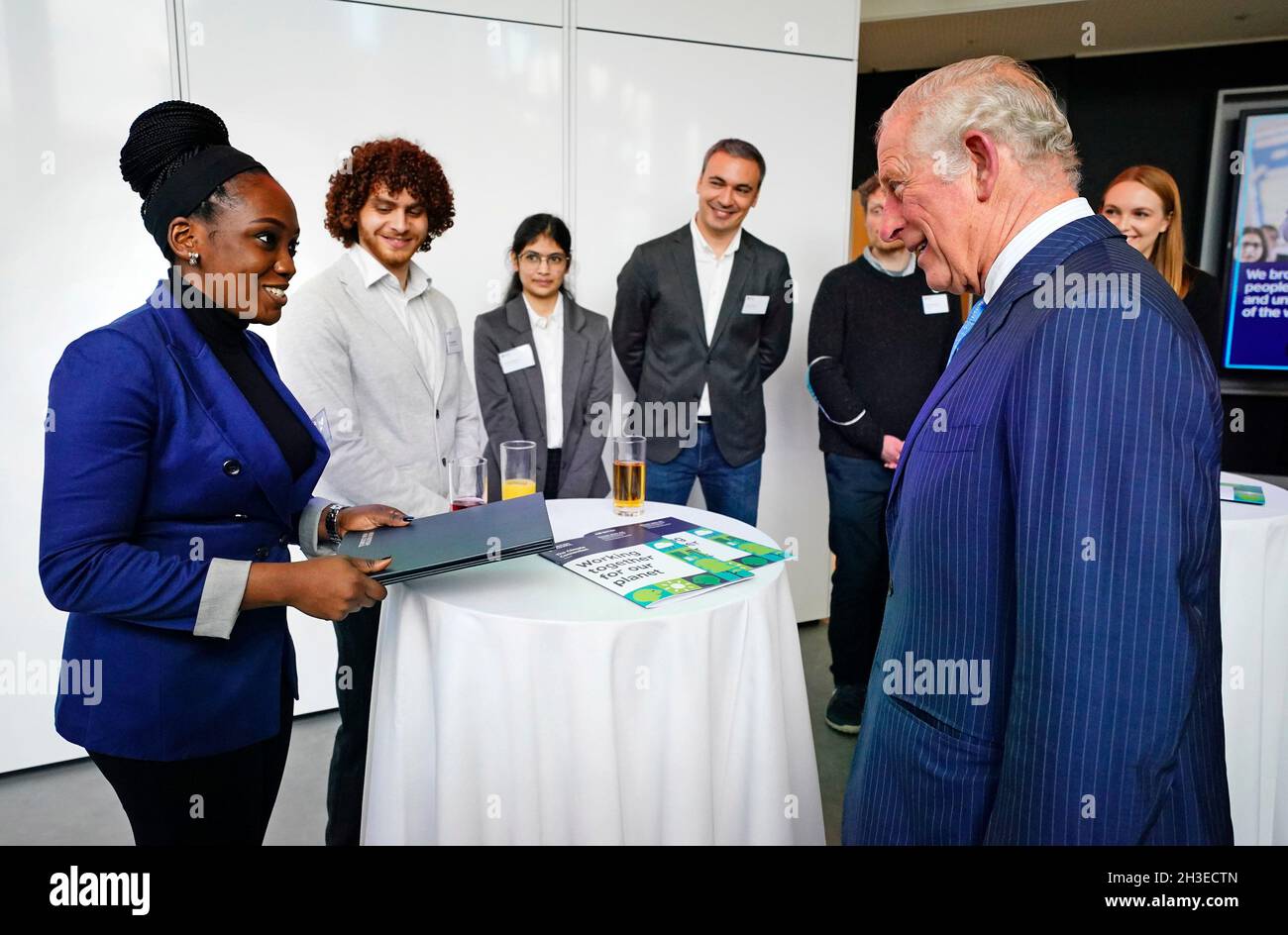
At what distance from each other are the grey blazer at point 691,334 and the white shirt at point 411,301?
3.95 feet

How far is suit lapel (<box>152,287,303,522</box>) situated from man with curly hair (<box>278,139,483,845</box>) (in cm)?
63

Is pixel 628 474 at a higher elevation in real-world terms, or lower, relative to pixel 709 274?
lower

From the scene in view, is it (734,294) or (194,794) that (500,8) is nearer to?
(734,294)

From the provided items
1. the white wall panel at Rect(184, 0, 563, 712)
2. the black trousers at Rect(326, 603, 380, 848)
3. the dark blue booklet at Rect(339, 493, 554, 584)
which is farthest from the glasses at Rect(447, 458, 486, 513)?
the white wall panel at Rect(184, 0, 563, 712)

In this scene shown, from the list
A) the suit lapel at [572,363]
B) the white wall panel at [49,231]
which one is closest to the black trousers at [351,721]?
the suit lapel at [572,363]

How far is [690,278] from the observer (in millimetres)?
3447

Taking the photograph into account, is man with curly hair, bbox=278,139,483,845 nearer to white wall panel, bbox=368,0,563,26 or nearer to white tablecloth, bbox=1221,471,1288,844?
white wall panel, bbox=368,0,563,26

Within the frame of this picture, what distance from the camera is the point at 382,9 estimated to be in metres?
3.17

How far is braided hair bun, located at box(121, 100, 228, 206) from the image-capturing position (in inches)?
54.0

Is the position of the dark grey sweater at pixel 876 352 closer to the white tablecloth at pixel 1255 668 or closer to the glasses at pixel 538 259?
the glasses at pixel 538 259

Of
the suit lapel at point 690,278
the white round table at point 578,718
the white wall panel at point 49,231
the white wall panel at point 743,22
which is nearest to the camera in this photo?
the white round table at point 578,718

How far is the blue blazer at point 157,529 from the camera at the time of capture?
1.22 metres

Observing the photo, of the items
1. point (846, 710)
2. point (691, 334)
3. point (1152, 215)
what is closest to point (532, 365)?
point (691, 334)

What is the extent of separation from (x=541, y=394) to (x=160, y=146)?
1936 millimetres
